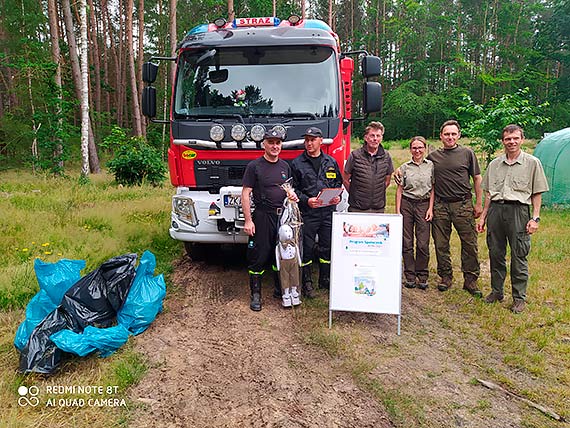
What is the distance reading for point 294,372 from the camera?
3.16 meters

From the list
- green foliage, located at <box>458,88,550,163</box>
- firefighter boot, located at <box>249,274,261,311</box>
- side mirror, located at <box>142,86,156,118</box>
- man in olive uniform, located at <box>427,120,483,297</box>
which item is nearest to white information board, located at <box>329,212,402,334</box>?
firefighter boot, located at <box>249,274,261,311</box>

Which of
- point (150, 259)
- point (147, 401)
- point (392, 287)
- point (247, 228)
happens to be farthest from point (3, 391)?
point (392, 287)

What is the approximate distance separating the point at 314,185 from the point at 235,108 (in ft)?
4.25

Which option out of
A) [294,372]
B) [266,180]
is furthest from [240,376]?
[266,180]

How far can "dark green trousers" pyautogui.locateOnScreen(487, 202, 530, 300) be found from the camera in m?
4.26

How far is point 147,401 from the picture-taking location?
280 cm

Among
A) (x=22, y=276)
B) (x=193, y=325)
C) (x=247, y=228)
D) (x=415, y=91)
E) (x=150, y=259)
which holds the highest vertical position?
(x=415, y=91)

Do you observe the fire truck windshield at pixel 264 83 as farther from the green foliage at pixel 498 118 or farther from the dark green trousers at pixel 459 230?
the green foliage at pixel 498 118

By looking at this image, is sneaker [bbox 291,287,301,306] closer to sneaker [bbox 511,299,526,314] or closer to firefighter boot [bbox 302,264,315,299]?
firefighter boot [bbox 302,264,315,299]

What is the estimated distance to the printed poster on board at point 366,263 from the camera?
3.84m

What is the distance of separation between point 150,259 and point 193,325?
2.51 feet

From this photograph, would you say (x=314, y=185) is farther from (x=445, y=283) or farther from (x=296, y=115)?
(x=445, y=283)

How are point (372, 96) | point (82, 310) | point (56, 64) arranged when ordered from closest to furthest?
1. point (82, 310)
2. point (372, 96)
3. point (56, 64)

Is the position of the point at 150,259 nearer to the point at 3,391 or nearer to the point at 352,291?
the point at 3,391
